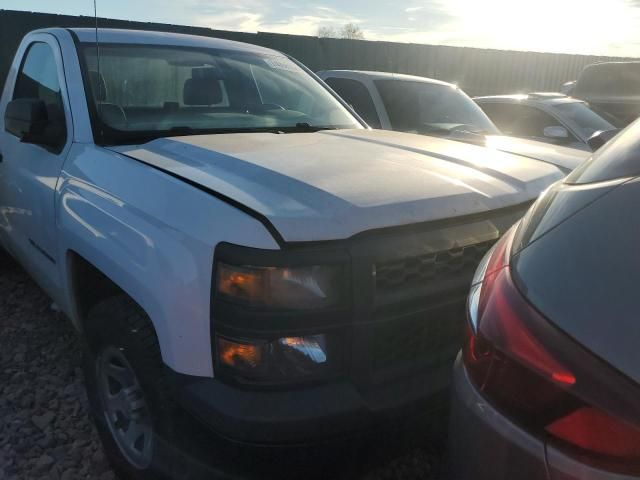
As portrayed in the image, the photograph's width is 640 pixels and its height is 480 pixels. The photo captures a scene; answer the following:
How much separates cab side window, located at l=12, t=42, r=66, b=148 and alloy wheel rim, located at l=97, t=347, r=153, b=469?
1.17m

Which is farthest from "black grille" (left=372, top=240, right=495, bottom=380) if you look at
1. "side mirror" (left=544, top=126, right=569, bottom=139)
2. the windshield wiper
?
"side mirror" (left=544, top=126, right=569, bottom=139)

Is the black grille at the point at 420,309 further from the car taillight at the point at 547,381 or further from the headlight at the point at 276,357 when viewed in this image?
the car taillight at the point at 547,381

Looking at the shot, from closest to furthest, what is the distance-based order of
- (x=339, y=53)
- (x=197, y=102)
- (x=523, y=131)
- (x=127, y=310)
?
(x=127, y=310), (x=197, y=102), (x=523, y=131), (x=339, y=53)

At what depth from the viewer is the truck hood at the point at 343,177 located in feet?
6.06

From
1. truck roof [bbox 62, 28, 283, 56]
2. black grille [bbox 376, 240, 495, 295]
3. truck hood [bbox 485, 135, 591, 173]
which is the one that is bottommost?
black grille [bbox 376, 240, 495, 295]

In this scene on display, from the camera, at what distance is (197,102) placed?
331 cm

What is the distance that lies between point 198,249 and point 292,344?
395 mm

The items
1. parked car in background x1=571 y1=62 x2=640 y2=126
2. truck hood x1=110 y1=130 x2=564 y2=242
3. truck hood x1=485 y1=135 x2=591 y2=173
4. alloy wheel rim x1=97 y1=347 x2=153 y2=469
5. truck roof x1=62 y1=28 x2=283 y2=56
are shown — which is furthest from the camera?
parked car in background x1=571 y1=62 x2=640 y2=126

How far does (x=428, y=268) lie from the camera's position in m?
1.95

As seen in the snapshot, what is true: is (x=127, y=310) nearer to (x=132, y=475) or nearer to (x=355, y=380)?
(x=132, y=475)

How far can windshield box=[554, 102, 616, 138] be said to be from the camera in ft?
21.8

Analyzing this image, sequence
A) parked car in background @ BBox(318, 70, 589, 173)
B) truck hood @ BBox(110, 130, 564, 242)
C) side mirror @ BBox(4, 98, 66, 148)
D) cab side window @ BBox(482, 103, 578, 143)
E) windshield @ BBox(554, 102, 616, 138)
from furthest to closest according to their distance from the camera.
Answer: cab side window @ BBox(482, 103, 578, 143)
windshield @ BBox(554, 102, 616, 138)
parked car in background @ BBox(318, 70, 589, 173)
side mirror @ BBox(4, 98, 66, 148)
truck hood @ BBox(110, 130, 564, 242)

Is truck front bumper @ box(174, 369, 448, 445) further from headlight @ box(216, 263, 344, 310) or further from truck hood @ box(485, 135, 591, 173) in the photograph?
truck hood @ box(485, 135, 591, 173)

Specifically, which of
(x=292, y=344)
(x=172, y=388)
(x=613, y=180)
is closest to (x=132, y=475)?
(x=172, y=388)
